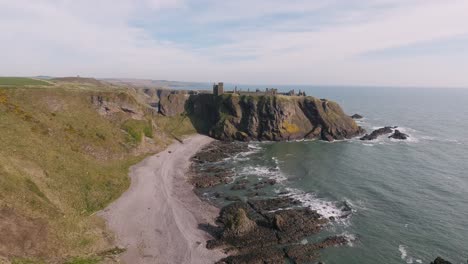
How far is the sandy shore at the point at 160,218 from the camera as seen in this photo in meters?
43.9

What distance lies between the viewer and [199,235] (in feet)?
161

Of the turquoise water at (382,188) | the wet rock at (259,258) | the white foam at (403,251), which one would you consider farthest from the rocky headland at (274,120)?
the wet rock at (259,258)

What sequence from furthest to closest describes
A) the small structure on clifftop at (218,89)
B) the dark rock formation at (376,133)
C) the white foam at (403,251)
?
the small structure on clifftop at (218,89), the dark rock formation at (376,133), the white foam at (403,251)

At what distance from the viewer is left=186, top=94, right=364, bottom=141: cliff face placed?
117312 mm

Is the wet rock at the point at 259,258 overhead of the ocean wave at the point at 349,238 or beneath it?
beneath

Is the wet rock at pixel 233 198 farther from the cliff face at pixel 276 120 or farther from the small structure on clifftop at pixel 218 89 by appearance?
the small structure on clifftop at pixel 218 89

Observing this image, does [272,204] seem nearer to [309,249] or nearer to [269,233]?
[269,233]

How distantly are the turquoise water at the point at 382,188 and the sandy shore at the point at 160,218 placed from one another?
12034 mm

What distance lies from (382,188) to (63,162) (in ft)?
219

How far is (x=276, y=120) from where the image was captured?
117750 millimetres

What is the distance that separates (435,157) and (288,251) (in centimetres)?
6830

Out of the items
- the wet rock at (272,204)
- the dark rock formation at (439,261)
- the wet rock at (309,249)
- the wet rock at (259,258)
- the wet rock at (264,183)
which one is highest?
the wet rock at (264,183)

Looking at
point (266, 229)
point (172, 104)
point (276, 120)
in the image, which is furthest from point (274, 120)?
point (266, 229)

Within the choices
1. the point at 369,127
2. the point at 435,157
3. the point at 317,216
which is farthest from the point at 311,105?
the point at 317,216
